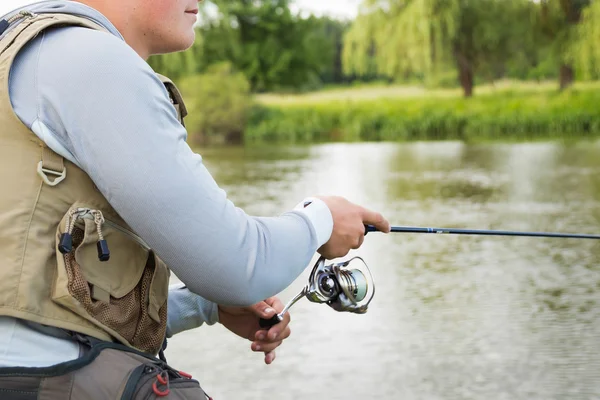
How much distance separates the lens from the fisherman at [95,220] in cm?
123

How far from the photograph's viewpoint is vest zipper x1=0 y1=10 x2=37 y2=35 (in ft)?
4.50

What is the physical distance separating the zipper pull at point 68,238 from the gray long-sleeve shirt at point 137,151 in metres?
0.06

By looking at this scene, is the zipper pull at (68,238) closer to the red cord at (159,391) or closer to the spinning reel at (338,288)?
the red cord at (159,391)

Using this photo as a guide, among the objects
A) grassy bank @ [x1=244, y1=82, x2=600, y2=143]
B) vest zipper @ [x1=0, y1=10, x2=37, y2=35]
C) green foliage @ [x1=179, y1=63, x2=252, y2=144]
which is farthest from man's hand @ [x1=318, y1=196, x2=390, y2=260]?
green foliage @ [x1=179, y1=63, x2=252, y2=144]

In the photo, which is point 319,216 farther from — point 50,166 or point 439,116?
point 439,116

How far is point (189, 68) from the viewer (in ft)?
82.8

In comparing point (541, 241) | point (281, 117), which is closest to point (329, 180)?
point (541, 241)

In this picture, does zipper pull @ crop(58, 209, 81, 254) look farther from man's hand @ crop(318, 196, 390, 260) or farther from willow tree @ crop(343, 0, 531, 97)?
willow tree @ crop(343, 0, 531, 97)

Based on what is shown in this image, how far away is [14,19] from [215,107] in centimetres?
2469

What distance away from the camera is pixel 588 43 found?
69.8 ft

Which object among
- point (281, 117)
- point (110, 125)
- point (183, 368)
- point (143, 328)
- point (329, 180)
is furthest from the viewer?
point (281, 117)

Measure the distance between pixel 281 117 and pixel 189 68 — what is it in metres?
3.30

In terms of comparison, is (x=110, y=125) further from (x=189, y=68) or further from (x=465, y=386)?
(x=189, y=68)

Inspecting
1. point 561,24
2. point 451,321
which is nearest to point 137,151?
point 451,321
